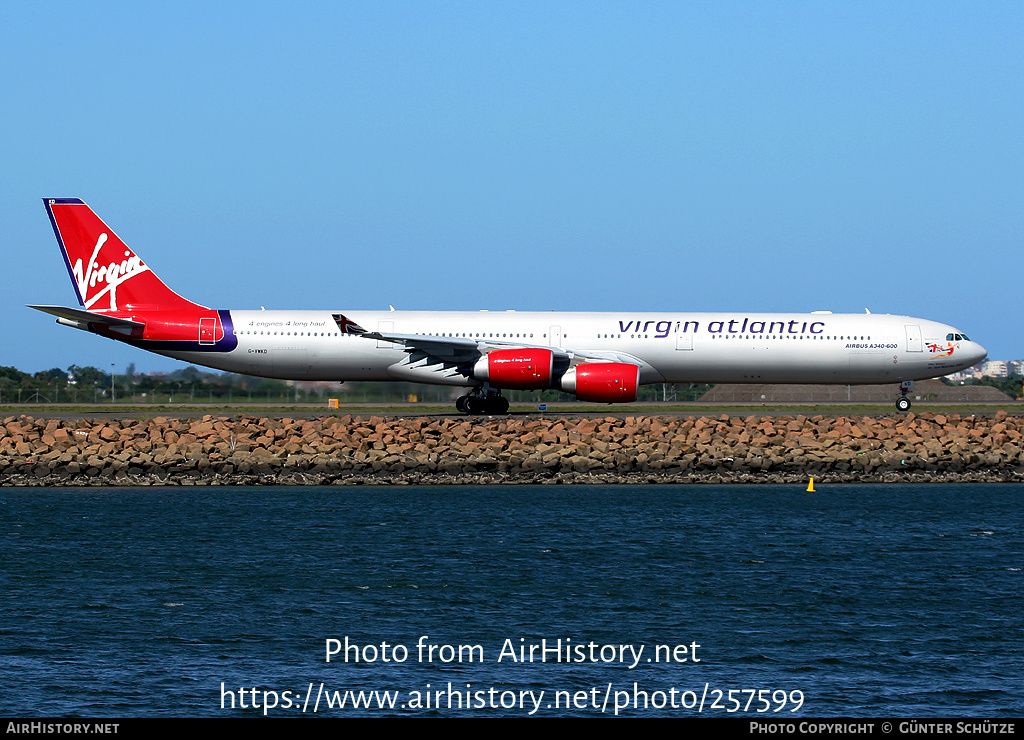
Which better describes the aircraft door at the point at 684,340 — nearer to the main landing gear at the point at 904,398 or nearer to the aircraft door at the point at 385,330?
the main landing gear at the point at 904,398

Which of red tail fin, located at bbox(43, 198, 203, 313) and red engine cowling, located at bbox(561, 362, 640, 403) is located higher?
red tail fin, located at bbox(43, 198, 203, 313)

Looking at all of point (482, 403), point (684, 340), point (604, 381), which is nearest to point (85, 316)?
point (482, 403)

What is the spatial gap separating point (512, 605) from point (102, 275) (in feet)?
107

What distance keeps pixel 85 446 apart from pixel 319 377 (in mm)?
10023

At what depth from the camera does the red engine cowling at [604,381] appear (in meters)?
38.3

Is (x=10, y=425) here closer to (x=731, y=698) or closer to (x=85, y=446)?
(x=85, y=446)

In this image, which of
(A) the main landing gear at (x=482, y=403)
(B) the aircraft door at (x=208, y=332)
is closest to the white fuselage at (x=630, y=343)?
(B) the aircraft door at (x=208, y=332)

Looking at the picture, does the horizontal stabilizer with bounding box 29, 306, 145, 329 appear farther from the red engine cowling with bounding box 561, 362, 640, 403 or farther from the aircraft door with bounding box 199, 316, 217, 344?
the red engine cowling with bounding box 561, 362, 640, 403

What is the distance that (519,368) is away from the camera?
127 feet

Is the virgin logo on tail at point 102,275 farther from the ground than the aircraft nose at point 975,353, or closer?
farther from the ground

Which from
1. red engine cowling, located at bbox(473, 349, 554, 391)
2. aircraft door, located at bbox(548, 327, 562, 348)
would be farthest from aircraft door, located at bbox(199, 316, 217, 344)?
aircraft door, located at bbox(548, 327, 562, 348)

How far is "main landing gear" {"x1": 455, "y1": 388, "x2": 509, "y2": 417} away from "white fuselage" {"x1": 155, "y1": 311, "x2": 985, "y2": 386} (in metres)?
0.70

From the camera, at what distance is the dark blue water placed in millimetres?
13188

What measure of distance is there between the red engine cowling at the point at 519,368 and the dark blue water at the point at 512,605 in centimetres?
890
